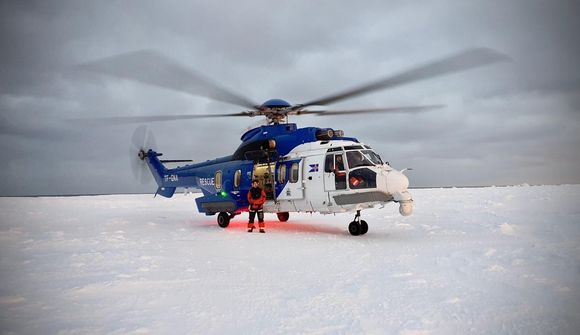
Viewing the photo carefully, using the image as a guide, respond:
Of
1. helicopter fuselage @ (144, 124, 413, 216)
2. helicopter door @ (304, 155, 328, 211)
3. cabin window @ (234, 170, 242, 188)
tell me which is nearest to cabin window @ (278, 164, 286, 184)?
helicopter fuselage @ (144, 124, 413, 216)

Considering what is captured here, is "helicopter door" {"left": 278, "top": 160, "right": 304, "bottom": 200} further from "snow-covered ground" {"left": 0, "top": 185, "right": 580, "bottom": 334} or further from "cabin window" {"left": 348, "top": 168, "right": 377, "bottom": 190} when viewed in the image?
"snow-covered ground" {"left": 0, "top": 185, "right": 580, "bottom": 334}

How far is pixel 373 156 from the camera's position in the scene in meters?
10.0

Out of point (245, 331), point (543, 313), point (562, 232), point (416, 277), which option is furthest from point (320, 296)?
point (562, 232)

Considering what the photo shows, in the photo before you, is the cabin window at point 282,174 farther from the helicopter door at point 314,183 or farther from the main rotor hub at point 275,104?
the main rotor hub at point 275,104

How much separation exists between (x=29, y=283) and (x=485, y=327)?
5710mm

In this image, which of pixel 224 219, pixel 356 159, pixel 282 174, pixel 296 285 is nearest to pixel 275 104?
pixel 282 174

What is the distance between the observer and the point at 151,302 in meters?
4.24

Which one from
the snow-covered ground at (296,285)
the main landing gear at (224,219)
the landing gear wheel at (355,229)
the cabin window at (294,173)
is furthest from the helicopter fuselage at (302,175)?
the snow-covered ground at (296,285)

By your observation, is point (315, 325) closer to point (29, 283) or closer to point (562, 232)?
point (29, 283)

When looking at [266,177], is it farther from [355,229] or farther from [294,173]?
[355,229]

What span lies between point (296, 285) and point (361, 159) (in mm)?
5523

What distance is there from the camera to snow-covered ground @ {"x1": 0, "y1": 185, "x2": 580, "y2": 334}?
11.7ft

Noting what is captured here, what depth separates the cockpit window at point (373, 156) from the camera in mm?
9914

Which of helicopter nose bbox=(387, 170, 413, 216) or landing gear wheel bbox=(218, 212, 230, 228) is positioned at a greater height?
helicopter nose bbox=(387, 170, 413, 216)
